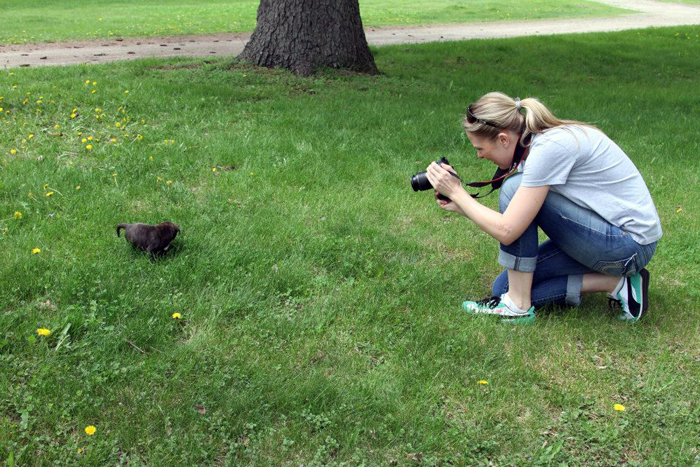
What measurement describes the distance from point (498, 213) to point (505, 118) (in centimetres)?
44

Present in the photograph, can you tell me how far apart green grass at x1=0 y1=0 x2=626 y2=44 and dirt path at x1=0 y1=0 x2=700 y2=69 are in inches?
38.3

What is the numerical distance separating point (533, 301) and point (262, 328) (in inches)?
56.3

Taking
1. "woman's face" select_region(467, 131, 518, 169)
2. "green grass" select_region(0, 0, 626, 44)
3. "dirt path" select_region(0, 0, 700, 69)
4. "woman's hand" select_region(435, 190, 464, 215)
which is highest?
"green grass" select_region(0, 0, 626, 44)

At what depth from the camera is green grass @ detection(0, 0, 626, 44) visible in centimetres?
1378

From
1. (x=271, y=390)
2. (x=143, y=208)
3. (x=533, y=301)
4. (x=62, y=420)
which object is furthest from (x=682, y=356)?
(x=143, y=208)

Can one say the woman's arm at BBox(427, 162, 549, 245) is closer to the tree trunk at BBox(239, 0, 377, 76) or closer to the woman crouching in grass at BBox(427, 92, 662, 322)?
the woman crouching in grass at BBox(427, 92, 662, 322)

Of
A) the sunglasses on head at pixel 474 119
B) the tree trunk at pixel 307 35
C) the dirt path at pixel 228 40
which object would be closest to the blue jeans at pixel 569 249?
the sunglasses on head at pixel 474 119

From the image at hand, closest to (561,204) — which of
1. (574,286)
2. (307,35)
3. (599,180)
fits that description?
(599,180)

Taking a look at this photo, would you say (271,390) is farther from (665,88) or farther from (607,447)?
(665,88)

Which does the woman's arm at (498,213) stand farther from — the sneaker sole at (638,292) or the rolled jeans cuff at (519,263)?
the sneaker sole at (638,292)

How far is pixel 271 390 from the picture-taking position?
261 centimetres

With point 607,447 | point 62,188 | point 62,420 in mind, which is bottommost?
point 607,447

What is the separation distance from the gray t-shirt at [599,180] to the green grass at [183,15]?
11.6 metres

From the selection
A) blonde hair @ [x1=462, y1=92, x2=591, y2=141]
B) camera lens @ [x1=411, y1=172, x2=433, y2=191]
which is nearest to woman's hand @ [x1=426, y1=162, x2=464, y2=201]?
camera lens @ [x1=411, y1=172, x2=433, y2=191]
